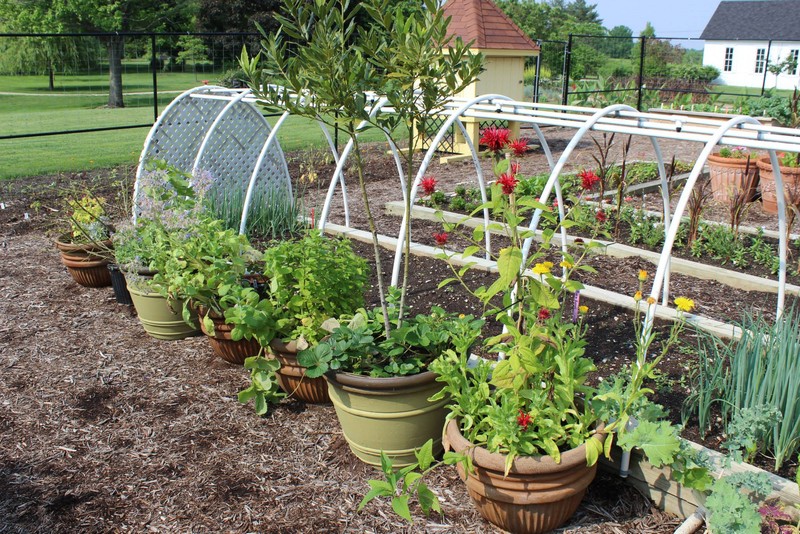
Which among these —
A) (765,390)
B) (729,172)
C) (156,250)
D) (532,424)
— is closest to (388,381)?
(532,424)

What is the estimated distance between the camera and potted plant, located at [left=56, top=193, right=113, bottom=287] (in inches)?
199

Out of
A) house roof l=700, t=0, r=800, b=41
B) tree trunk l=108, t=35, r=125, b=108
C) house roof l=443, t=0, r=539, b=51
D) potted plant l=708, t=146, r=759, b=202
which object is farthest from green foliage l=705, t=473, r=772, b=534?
house roof l=700, t=0, r=800, b=41

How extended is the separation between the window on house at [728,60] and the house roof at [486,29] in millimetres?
37839

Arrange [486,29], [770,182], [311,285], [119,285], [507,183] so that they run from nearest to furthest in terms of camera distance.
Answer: [507,183] → [311,285] → [119,285] → [770,182] → [486,29]

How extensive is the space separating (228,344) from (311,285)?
0.83m

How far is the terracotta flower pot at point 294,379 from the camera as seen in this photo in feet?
11.2

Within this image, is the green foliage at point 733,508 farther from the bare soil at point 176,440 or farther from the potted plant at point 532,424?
the bare soil at point 176,440

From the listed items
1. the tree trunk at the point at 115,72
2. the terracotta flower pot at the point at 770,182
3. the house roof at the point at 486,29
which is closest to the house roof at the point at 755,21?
the house roof at the point at 486,29

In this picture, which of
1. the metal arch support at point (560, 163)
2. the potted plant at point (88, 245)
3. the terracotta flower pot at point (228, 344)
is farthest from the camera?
the potted plant at point (88, 245)

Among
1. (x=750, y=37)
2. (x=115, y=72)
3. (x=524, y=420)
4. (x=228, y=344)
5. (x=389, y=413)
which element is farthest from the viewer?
(x=750, y=37)

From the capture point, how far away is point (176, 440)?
3.32 meters

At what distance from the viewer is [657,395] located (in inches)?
127

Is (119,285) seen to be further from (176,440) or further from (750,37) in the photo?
(750,37)

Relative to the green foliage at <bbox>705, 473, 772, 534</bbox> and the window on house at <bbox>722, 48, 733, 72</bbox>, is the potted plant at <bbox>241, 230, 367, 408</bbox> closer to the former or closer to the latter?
the green foliage at <bbox>705, 473, 772, 534</bbox>
